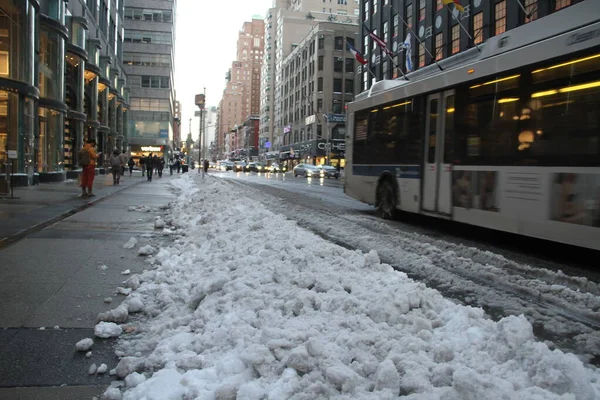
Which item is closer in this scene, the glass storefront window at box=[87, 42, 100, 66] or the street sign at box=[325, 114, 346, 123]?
the glass storefront window at box=[87, 42, 100, 66]

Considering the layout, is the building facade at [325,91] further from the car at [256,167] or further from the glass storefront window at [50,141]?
the glass storefront window at [50,141]

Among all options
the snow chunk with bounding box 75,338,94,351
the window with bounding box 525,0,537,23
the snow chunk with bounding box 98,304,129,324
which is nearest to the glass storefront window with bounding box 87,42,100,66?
the window with bounding box 525,0,537,23

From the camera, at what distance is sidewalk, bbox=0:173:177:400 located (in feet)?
11.0

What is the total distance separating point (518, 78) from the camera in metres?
8.02

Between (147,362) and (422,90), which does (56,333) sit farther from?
(422,90)

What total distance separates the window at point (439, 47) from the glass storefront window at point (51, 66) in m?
Answer: 26.9

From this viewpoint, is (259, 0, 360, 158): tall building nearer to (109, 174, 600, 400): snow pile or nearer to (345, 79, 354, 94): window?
(345, 79, 354, 94): window

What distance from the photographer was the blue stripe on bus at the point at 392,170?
11.2 metres

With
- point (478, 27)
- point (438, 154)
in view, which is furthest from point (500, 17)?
point (438, 154)

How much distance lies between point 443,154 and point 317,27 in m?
75.2

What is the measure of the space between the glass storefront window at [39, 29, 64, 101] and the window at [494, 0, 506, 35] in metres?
26.1

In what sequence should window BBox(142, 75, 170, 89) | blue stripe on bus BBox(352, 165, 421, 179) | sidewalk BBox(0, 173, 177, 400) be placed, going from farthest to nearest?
window BBox(142, 75, 170, 89) < blue stripe on bus BBox(352, 165, 421, 179) < sidewalk BBox(0, 173, 177, 400)

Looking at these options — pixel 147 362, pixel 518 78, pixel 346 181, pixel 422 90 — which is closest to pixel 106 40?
pixel 346 181

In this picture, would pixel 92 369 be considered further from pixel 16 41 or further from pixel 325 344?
pixel 16 41
